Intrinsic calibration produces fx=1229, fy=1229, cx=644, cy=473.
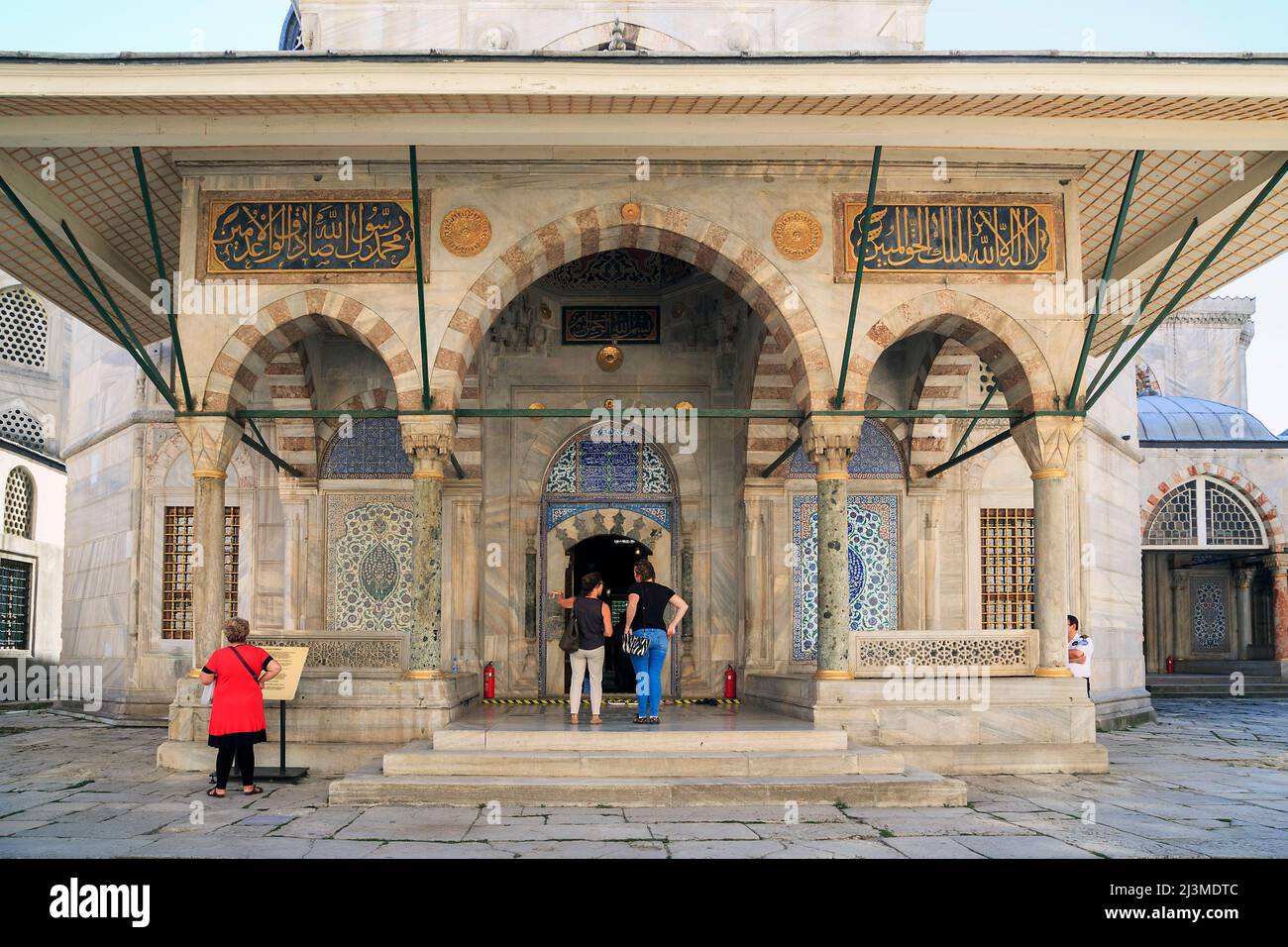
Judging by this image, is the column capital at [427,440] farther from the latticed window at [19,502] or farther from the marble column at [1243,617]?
the marble column at [1243,617]

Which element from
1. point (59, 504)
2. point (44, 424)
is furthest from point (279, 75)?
point (44, 424)

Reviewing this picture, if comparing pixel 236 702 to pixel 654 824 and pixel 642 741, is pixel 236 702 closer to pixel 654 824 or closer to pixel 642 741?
pixel 642 741

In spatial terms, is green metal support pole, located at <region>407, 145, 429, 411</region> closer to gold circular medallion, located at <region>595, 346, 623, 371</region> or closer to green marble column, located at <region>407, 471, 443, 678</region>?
green marble column, located at <region>407, 471, 443, 678</region>

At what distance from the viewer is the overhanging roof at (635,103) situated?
7.98 metres

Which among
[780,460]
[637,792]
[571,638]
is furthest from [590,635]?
[780,460]

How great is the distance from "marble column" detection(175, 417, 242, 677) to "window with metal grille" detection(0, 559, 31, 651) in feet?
42.4

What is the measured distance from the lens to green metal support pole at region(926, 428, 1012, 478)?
34.2ft

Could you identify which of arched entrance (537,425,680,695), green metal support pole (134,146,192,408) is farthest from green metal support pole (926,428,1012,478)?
green metal support pole (134,146,192,408)

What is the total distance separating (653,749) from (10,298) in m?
21.4

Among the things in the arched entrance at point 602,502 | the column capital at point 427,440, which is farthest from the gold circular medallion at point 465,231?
the arched entrance at point 602,502

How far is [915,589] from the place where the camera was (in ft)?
40.6

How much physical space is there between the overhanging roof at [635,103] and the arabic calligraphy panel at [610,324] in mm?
3901
